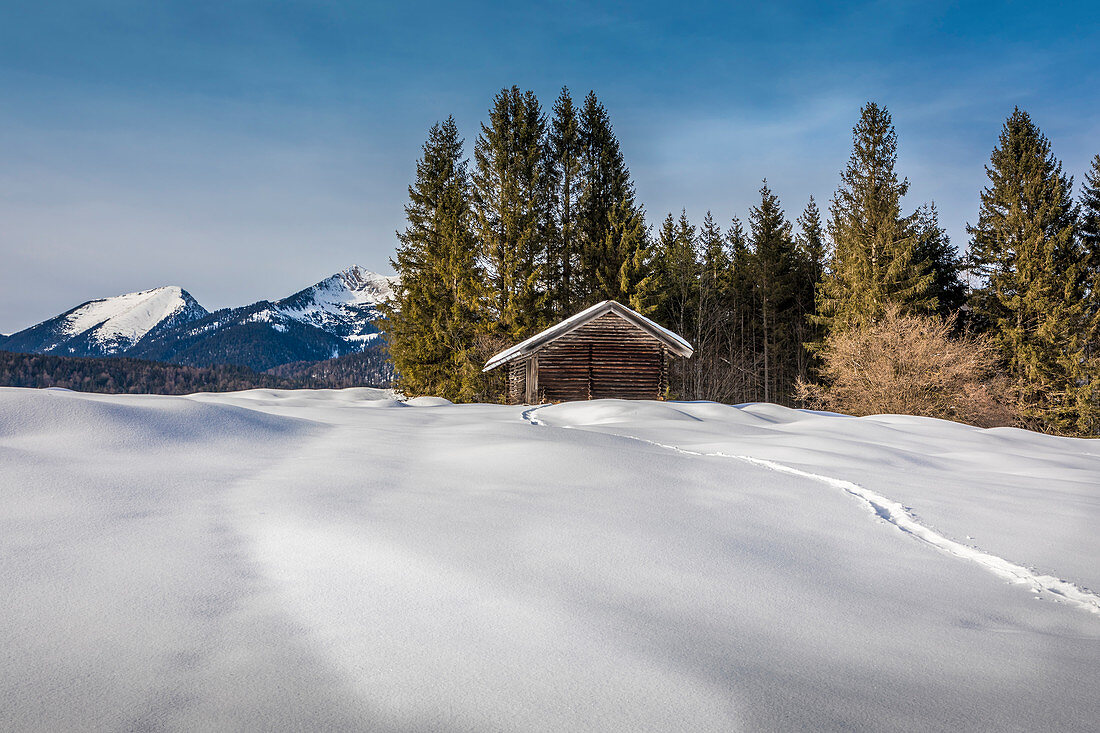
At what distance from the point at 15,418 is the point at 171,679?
4.28 m

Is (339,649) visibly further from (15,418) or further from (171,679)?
(15,418)

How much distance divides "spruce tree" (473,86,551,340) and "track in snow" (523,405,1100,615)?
20.1m

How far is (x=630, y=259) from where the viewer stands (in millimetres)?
26594

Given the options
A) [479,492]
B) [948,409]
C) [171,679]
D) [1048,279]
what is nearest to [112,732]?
[171,679]

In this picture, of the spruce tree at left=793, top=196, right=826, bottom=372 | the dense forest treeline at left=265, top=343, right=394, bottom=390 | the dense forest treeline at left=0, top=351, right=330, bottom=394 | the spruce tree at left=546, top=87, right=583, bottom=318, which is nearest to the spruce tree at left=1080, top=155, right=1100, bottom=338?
the spruce tree at left=793, top=196, right=826, bottom=372

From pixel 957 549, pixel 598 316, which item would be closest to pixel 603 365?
pixel 598 316

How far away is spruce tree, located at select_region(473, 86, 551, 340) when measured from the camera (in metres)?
24.9

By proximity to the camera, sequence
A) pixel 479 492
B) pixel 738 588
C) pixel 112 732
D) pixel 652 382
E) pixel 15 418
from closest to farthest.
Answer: pixel 112 732
pixel 738 588
pixel 479 492
pixel 15 418
pixel 652 382

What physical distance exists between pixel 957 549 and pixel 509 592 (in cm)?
294

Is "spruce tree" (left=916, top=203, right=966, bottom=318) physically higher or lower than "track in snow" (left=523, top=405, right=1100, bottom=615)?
higher

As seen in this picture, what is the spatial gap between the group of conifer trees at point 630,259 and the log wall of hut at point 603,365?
6264 millimetres

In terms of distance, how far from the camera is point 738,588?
264 cm

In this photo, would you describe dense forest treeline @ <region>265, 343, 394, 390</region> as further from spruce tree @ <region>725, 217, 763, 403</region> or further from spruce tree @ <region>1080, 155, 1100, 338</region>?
spruce tree @ <region>1080, 155, 1100, 338</region>

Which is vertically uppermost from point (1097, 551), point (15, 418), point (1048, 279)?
point (1048, 279)
